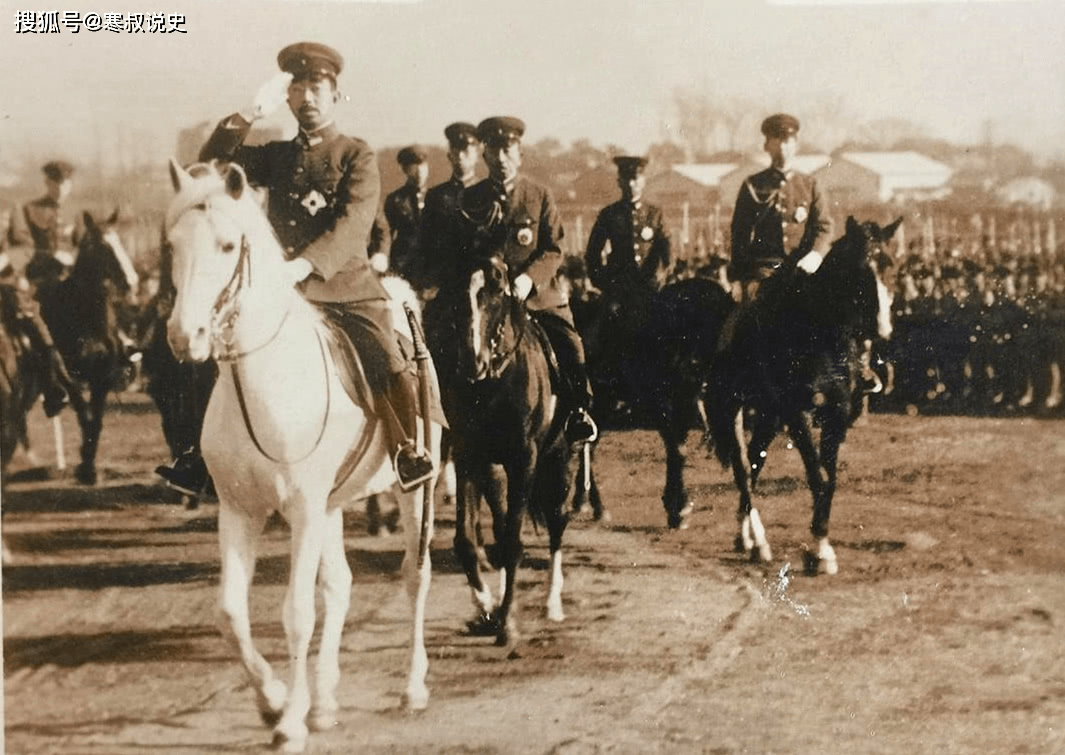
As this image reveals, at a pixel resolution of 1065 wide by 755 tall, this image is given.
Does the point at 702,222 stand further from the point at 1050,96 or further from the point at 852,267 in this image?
the point at 1050,96

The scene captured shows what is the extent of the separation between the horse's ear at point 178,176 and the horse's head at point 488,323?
0.99 metres

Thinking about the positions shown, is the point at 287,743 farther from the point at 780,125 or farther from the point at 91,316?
the point at 780,125

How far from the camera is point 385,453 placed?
3.94m

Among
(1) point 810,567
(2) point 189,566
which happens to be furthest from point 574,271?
(2) point 189,566

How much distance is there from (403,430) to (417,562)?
20.5 inches

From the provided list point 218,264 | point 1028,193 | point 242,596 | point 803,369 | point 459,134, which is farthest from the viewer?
point 1028,193

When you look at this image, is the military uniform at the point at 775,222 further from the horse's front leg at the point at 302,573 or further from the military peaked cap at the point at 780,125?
the horse's front leg at the point at 302,573

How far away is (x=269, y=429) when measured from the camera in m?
3.71

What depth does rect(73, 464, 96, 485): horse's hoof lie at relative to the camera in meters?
4.11

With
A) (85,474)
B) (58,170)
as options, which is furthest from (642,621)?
(58,170)

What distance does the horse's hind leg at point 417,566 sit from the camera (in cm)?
405

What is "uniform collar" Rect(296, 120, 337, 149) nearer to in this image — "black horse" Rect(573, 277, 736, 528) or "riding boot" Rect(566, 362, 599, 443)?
"black horse" Rect(573, 277, 736, 528)

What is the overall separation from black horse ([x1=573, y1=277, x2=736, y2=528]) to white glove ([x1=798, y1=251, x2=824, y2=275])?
0.94ft

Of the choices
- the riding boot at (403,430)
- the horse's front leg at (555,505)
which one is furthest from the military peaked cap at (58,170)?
the horse's front leg at (555,505)
